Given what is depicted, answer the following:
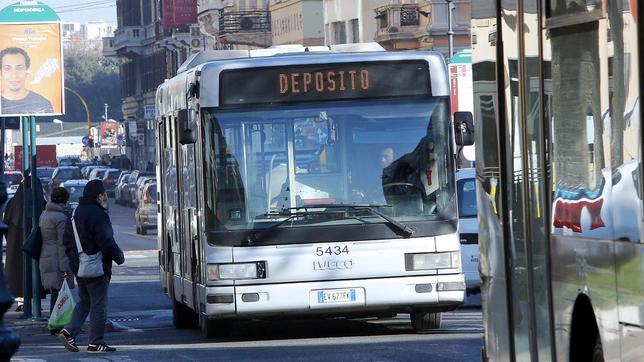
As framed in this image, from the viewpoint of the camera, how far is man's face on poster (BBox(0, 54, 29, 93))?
24.5m

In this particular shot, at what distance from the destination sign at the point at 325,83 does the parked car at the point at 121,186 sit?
63.6m

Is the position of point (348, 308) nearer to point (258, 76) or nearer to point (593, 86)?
point (258, 76)

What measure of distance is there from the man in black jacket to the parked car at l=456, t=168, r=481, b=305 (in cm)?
552

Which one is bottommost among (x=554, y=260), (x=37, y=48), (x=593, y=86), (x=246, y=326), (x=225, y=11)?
(x=246, y=326)

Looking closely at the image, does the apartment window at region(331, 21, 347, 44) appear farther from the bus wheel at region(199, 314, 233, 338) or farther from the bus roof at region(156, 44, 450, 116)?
the bus roof at region(156, 44, 450, 116)

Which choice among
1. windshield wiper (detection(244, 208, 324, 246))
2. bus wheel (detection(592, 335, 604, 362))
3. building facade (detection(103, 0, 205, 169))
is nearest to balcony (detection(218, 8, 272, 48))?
building facade (detection(103, 0, 205, 169))

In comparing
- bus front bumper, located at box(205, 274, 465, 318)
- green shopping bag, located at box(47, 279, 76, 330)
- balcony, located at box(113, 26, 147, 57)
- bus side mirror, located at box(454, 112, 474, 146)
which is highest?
balcony, located at box(113, 26, 147, 57)

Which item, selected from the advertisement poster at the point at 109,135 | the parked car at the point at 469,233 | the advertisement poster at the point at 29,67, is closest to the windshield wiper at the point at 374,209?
the parked car at the point at 469,233

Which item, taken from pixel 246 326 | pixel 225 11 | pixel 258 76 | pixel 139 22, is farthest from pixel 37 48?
pixel 139 22

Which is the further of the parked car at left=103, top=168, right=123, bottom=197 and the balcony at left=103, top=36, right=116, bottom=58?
the balcony at left=103, top=36, right=116, bottom=58

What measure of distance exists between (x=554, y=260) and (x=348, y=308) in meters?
8.96

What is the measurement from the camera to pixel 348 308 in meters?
16.2

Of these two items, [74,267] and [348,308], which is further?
[74,267]

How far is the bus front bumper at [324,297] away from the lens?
1619 centimetres
